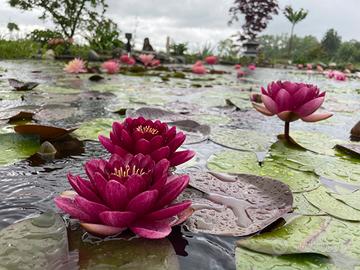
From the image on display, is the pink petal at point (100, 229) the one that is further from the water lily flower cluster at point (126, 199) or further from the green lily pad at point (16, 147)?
the green lily pad at point (16, 147)

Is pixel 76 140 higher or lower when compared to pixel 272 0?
lower

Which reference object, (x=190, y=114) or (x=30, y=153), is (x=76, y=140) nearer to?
(x=30, y=153)

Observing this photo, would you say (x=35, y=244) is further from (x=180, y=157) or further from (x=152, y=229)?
(x=180, y=157)

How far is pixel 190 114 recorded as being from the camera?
7.22 ft

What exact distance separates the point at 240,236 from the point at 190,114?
155cm

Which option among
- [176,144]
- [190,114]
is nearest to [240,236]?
[176,144]

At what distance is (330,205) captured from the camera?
0.88m

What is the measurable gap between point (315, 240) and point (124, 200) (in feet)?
1.35

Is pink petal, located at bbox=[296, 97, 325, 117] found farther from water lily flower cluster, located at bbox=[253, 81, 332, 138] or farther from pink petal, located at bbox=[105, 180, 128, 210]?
pink petal, located at bbox=[105, 180, 128, 210]

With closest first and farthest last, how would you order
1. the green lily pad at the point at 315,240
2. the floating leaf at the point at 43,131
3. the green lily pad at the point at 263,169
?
the green lily pad at the point at 315,240 → the green lily pad at the point at 263,169 → the floating leaf at the point at 43,131

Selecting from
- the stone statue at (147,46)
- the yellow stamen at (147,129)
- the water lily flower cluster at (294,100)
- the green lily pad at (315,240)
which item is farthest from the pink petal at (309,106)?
the stone statue at (147,46)

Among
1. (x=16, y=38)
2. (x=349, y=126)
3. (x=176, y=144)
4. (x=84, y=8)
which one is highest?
(x=84, y=8)

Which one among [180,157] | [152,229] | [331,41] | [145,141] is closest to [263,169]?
[180,157]

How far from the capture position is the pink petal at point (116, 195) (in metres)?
0.56
